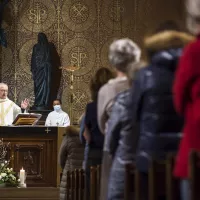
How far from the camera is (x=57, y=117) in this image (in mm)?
15750

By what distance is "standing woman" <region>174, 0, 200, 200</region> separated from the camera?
10.3ft

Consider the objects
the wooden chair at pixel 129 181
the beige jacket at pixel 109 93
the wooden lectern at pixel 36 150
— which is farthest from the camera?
the wooden lectern at pixel 36 150

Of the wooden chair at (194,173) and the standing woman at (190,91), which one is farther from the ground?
the standing woman at (190,91)

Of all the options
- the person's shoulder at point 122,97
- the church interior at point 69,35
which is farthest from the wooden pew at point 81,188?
the church interior at point 69,35

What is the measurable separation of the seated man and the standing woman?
12.2 m

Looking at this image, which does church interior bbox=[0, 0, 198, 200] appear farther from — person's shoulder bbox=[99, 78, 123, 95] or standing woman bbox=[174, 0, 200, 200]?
standing woman bbox=[174, 0, 200, 200]

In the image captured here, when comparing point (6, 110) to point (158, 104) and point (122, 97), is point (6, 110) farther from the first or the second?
point (158, 104)

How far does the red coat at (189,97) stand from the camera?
10.3 ft

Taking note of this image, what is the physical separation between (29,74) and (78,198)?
10.3 metres

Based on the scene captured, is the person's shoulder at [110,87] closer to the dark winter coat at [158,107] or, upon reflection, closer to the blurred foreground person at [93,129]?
the blurred foreground person at [93,129]

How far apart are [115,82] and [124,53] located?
0.30 m

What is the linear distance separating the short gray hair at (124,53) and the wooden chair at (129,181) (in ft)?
3.02

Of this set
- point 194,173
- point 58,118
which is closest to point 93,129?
point 194,173

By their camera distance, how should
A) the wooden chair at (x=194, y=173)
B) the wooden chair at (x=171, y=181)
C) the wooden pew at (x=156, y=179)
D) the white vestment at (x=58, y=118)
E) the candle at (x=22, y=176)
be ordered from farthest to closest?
the white vestment at (x=58, y=118) → the candle at (x=22, y=176) → the wooden pew at (x=156, y=179) → the wooden chair at (x=171, y=181) → the wooden chair at (x=194, y=173)
